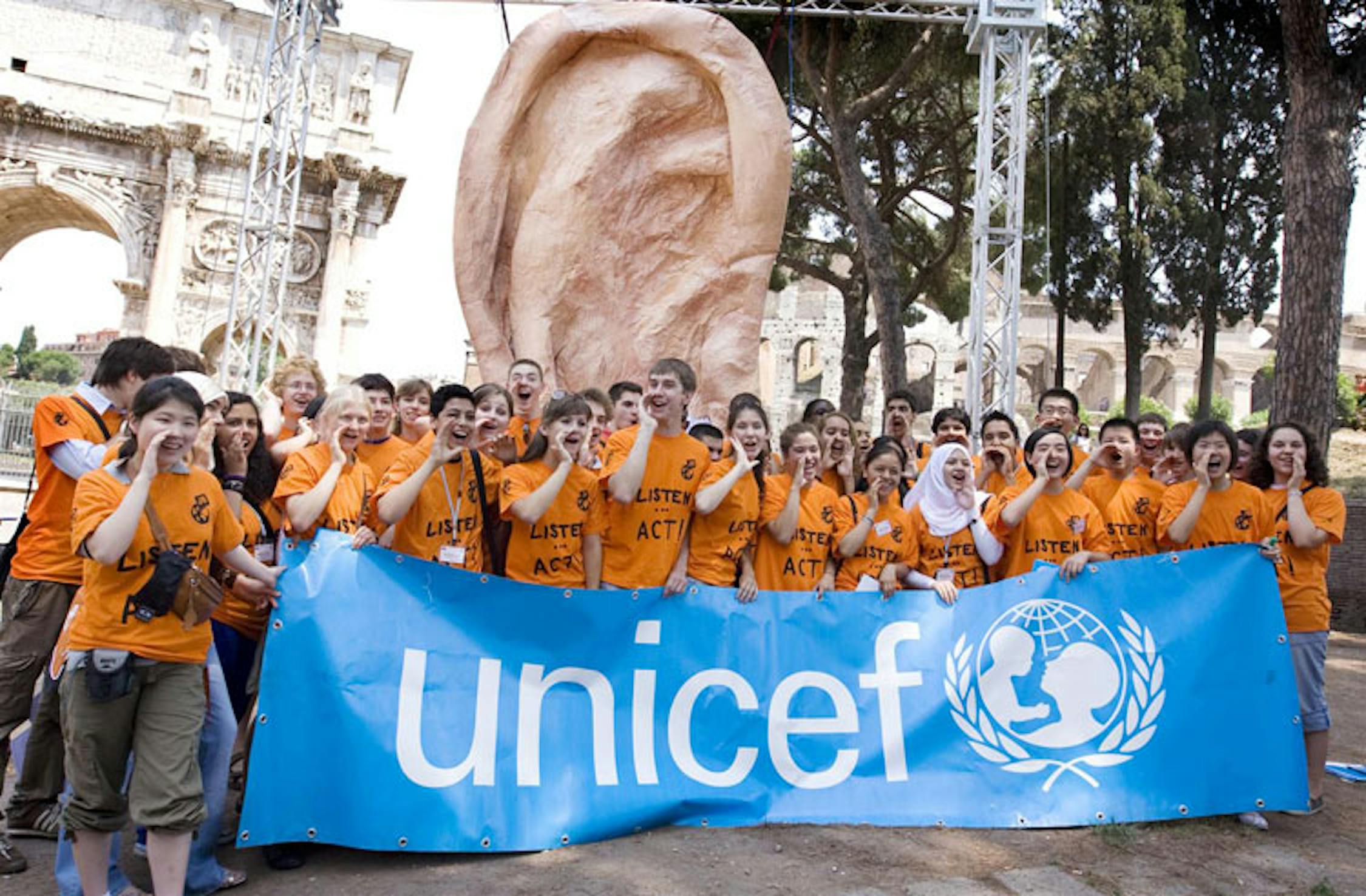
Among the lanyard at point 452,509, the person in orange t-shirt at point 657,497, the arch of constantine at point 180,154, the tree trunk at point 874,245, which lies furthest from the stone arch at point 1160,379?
the lanyard at point 452,509

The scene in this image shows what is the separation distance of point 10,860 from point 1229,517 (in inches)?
185

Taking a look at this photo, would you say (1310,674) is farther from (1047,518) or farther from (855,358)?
(855,358)

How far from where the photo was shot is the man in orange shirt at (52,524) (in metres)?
3.09

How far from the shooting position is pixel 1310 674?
12.9 feet

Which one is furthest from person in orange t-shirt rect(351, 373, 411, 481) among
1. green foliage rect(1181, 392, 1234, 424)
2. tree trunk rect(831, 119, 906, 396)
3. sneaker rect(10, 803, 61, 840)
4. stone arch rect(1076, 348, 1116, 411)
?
stone arch rect(1076, 348, 1116, 411)

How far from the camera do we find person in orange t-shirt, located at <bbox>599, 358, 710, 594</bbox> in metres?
3.78

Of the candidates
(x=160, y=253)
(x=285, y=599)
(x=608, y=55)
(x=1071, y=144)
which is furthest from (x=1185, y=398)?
(x=285, y=599)

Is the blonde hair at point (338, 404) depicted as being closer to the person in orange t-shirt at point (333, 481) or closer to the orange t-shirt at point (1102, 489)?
the person in orange t-shirt at point (333, 481)

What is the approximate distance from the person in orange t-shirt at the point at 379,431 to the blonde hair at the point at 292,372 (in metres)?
0.49

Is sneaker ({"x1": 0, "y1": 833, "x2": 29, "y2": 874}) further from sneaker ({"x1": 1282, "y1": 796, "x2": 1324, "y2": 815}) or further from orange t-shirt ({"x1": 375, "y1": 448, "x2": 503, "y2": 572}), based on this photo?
sneaker ({"x1": 1282, "y1": 796, "x2": 1324, "y2": 815})

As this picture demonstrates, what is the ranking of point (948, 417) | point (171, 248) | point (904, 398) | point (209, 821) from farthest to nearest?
point (171, 248), point (904, 398), point (948, 417), point (209, 821)

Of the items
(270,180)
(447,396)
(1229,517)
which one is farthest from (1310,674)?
(270,180)

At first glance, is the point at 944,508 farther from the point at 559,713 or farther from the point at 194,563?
the point at 194,563

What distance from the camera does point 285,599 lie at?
10.2ft
